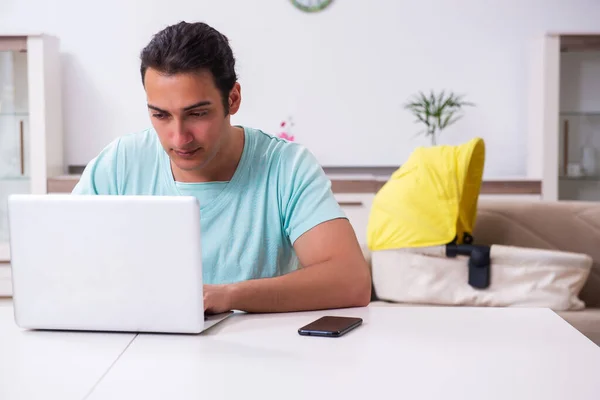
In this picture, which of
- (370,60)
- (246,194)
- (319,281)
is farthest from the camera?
(370,60)

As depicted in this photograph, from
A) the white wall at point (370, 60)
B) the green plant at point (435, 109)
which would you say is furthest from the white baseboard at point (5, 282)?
the green plant at point (435, 109)

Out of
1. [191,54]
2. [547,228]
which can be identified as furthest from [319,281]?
[547,228]

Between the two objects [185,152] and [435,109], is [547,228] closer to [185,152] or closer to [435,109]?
[435,109]

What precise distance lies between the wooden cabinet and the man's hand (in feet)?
9.60

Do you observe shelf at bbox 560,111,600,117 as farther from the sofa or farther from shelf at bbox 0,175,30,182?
shelf at bbox 0,175,30,182

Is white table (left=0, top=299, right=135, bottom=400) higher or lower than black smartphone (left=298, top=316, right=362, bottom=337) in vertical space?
lower

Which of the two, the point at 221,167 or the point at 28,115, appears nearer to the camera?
the point at 221,167

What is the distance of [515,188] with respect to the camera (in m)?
4.03

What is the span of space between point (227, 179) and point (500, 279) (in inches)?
49.5

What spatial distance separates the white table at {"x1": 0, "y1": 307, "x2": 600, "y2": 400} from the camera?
3.21 ft

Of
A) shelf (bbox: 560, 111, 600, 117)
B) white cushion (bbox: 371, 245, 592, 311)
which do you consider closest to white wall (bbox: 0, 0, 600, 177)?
shelf (bbox: 560, 111, 600, 117)

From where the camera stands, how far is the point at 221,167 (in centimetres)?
178

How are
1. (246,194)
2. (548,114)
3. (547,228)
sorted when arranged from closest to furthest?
1. (246,194)
2. (547,228)
3. (548,114)

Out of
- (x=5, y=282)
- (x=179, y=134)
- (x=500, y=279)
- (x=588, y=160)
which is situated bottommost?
(x=5, y=282)
